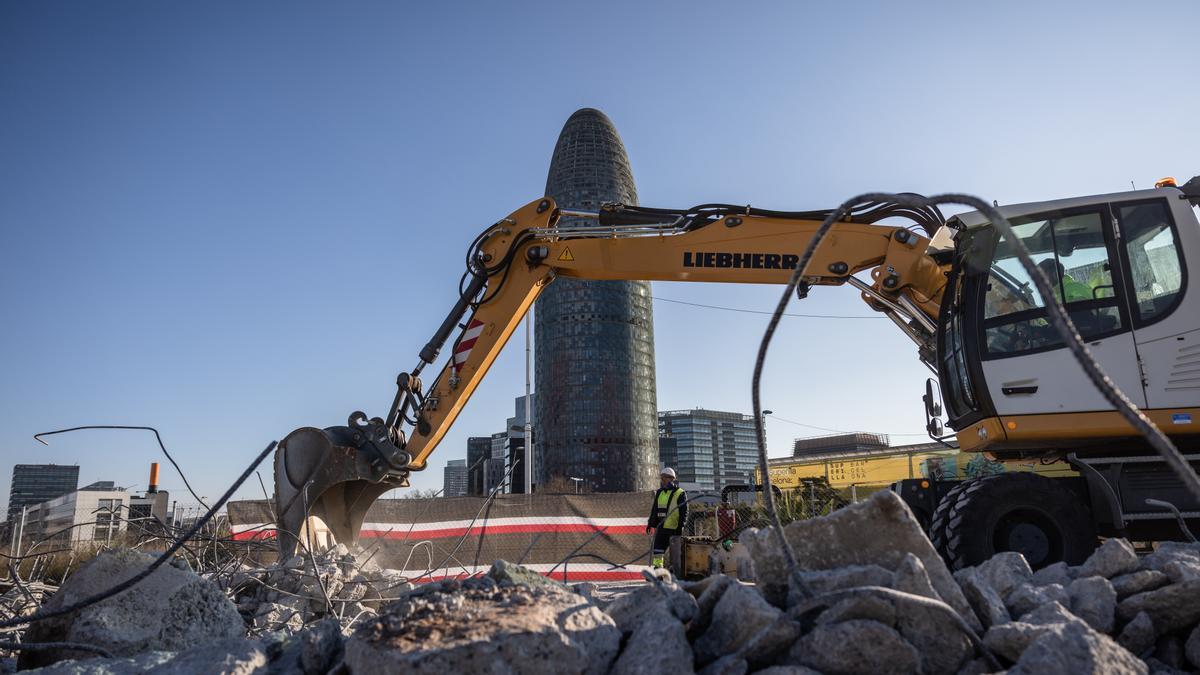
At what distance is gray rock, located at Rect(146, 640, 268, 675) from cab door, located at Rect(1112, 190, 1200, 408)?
5.75 m

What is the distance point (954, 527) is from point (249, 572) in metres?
4.84

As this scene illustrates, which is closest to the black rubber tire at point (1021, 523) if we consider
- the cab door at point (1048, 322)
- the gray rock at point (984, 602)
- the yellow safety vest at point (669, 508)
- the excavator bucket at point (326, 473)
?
the cab door at point (1048, 322)

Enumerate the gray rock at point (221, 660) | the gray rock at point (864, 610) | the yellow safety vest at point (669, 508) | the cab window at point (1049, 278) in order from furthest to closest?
the yellow safety vest at point (669, 508) → the cab window at point (1049, 278) → the gray rock at point (221, 660) → the gray rock at point (864, 610)

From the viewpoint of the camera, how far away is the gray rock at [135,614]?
2846 millimetres

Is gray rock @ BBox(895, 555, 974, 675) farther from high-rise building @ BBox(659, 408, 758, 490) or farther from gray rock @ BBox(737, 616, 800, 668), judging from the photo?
high-rise building @ BBox(659, 408, 758, 490)

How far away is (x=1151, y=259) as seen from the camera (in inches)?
226

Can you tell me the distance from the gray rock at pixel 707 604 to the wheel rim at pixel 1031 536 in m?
3.56

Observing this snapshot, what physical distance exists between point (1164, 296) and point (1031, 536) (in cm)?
201

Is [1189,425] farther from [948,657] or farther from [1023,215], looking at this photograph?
[948,657]

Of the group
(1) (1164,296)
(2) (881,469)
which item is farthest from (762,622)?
(2) (881,469)

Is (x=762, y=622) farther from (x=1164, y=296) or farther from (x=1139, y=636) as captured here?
(x=1164, y=296)

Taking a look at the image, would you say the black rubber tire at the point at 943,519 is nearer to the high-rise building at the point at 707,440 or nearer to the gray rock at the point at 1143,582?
the gray rock at the point at 1143,582

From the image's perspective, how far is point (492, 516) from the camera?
1084cm

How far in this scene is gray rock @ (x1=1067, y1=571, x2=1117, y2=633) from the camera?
2.53 m
